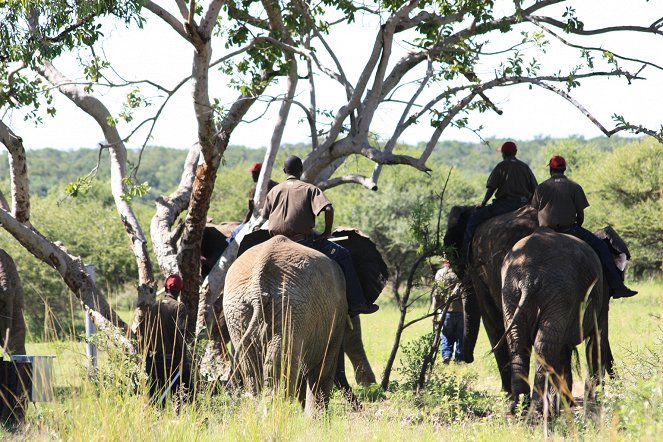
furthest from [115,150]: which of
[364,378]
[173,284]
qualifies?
[364,378]

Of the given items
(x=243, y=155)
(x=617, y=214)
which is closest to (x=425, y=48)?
(x=617, y=214)

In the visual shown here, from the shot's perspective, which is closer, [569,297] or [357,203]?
[569,297]

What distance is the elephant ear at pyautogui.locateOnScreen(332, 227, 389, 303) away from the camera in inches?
450

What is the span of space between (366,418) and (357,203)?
124 ft

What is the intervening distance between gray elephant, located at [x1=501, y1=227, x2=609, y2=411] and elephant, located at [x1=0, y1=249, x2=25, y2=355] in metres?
6.04

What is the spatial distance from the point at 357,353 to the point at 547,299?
4.26 m

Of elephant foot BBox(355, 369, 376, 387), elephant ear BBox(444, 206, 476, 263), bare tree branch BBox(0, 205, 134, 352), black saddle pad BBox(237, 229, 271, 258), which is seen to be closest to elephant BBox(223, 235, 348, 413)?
black saddle pad BBox(237, 229, 271, 258)

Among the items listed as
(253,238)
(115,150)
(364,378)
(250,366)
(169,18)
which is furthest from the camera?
(364,378)

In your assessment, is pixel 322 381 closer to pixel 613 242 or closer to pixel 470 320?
pixel 613 242

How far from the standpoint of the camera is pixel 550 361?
10.1 metres

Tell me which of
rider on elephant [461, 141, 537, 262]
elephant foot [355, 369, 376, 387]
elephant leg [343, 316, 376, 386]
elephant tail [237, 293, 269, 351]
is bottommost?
elephant foot [355, 369, 376, 387]

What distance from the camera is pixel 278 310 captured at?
9188 millimetres

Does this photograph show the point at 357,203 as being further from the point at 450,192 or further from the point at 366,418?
the point at 366,418

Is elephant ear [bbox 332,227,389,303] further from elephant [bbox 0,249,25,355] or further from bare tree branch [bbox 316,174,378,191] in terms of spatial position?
elephant [bbox 0,249,25,355]
